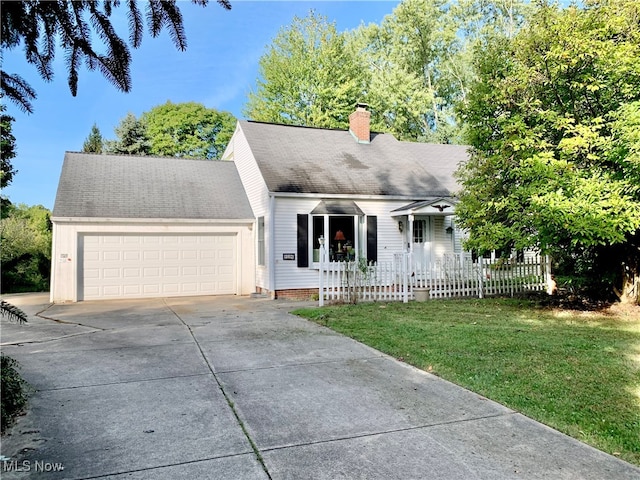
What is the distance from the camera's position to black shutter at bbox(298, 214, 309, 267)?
1316 centimetres

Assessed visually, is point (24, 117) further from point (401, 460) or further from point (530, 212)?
point (530, 212)

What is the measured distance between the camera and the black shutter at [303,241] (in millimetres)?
13156

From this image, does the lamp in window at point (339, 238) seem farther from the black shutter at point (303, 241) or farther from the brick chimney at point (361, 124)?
the brick chimney at point (361, 124)

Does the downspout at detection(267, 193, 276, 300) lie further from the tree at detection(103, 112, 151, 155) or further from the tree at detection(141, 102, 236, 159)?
the tree at detection(141, 102, 236, 159)

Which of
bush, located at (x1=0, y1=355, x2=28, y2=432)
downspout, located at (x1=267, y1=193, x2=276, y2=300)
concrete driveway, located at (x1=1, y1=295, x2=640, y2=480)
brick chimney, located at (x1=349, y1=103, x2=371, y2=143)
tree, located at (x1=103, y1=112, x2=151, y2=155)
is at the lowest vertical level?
concrete driveway, located at (x1=1, y1=295, x2=640, y2=480)

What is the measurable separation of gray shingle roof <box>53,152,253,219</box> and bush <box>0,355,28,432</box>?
9882 millimetres

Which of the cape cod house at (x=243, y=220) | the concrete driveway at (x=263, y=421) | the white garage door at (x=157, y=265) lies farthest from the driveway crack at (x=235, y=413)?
the white garage door at (x=157, y=265)

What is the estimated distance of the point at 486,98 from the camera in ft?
29.6

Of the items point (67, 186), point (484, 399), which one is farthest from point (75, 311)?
point (484, 399)

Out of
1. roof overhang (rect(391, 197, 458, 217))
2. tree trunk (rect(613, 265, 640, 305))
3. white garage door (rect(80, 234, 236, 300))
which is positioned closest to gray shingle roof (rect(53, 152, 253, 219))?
white garage door (rect(80, 234, 236, 300))

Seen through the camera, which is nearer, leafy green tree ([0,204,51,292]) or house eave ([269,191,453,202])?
house eave ([269,191,453,202])

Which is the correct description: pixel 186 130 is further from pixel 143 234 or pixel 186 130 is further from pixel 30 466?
pixel 30 466

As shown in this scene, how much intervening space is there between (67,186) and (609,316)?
15026 mm

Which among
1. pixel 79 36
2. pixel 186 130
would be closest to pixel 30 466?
pixel 79 36
